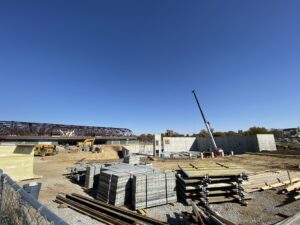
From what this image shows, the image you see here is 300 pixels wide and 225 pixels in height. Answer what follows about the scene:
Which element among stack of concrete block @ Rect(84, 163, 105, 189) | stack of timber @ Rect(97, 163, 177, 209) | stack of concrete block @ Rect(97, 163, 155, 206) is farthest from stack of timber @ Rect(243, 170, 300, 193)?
stack of concrete block @ Rect(84, 163, 105, 189)

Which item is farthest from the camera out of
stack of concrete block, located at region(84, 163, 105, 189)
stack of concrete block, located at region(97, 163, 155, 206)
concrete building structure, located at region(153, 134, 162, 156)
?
concrete building structure, located at region(153, 134, 162, 156)

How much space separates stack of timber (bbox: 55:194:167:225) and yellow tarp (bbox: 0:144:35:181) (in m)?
5.92

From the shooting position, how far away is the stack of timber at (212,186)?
9508mm

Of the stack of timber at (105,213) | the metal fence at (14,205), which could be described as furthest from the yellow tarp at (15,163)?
the metal fence at (14,205)

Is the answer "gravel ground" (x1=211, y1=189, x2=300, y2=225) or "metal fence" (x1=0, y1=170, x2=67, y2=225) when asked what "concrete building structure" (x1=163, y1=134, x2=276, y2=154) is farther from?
"metal fence" (x1=0, y1=170, x2=67, y2=225)

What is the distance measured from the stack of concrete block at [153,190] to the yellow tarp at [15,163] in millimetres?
9593

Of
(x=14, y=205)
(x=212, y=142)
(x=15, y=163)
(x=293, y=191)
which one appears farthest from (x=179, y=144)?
(x=14, y=205)

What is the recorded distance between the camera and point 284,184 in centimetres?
1240

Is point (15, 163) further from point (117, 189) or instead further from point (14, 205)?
point (14, 205)

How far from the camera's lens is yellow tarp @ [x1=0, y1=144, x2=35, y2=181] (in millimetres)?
12953

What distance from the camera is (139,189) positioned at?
924cm

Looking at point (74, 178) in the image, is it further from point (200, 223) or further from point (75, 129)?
point (75, 129)

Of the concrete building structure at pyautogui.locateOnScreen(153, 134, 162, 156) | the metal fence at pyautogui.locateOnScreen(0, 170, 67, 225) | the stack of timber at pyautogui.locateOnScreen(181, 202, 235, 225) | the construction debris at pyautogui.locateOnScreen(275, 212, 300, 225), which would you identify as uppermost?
the concrete building structure at pyautogui.locateOnScreen(153, 134, 162, 156)

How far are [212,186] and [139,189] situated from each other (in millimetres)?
3738
